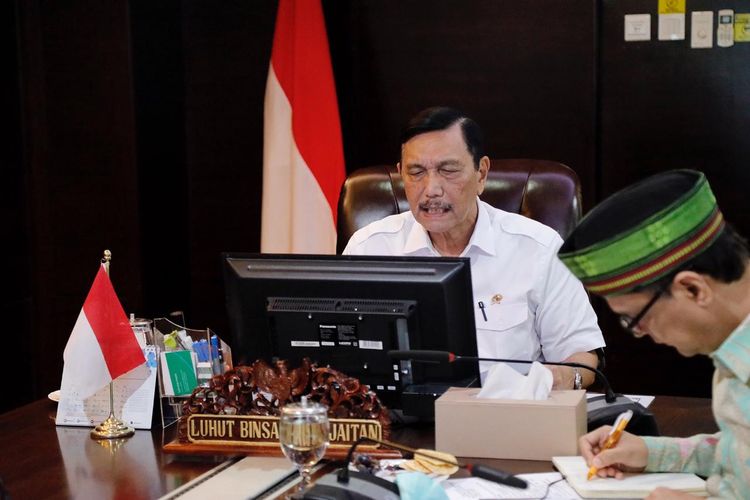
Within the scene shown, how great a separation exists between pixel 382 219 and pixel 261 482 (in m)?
1.21

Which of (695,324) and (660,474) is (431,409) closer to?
(660,474)

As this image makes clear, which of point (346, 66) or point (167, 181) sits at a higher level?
point (346, 66)

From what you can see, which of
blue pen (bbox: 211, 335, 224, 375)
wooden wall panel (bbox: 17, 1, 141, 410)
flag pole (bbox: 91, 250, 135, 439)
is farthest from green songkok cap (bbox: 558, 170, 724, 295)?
wooden wall panel (bbox: 17, 1, 141, 410)

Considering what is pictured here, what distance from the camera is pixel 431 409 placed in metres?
2.08

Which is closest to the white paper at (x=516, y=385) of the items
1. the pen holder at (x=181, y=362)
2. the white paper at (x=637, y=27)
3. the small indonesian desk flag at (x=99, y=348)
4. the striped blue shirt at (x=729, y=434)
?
the striped blue shirt at (x=729, y=434)

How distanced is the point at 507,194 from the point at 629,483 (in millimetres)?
1310

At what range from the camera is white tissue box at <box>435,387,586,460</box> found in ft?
→ 6.10

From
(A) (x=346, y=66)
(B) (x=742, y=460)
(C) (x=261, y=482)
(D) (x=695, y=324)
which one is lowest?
(C) (x=261, y=482)

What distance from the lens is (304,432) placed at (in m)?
→ 1.70

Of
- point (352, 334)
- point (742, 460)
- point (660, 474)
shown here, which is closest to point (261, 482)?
point (352, 334)

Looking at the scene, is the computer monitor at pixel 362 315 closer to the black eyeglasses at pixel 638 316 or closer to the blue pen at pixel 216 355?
the blue pen at pixel 216 355

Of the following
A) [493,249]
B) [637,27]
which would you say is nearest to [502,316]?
[493,249]

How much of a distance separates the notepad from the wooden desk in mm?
104

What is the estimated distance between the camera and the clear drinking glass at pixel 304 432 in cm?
171
